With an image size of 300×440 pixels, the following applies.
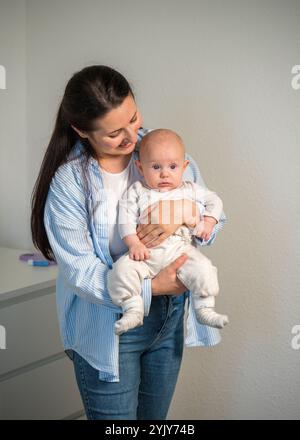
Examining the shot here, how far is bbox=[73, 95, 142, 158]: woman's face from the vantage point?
4.64 feet

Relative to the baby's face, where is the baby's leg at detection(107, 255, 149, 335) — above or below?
below

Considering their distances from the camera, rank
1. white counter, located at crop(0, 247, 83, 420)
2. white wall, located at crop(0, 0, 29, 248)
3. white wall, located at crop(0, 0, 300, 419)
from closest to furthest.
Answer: white wall, located at crop(0, 0, 300, 419)
white counter, located at crop(0, 247, 83, 420)
white wall, located at crop(0, 0, 29, 248)

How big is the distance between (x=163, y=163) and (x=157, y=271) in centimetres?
25

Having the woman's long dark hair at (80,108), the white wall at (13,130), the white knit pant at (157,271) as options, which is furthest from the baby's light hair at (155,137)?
the white wall at (13,130)

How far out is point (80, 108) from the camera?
1424 mm

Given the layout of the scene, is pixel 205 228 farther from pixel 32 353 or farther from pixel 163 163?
pixel 32 353

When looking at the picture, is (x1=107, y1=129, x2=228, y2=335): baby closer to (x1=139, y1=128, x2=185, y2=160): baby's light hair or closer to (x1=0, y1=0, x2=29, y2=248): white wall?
(x1=139, y1=128, x2=185, y2=160): baby's light hair

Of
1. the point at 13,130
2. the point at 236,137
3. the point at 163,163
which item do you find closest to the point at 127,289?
the point at 163,163

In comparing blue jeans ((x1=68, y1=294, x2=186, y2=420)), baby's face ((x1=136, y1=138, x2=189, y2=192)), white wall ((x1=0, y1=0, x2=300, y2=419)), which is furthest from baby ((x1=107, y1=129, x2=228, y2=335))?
white wall ((x1=0, y1=0, x2=300, y2=419))

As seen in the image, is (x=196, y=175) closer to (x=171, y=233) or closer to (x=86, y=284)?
(x=171, y=233)

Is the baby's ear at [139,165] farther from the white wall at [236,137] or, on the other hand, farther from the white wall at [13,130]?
the white wall at [13,130]

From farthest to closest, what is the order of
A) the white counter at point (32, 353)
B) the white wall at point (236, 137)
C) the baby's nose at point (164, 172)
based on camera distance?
the white counter at point (32, 353) → the white wall at point (236, 137) → the baby's nose at point (164, 172)

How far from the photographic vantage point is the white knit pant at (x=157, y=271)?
138 cm
